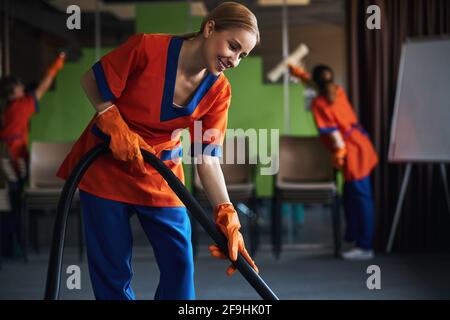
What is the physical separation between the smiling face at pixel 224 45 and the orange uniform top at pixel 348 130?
275cm

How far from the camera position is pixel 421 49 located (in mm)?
4148

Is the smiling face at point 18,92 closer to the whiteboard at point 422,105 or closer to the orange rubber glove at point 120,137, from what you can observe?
the whiteboard at point 422,105

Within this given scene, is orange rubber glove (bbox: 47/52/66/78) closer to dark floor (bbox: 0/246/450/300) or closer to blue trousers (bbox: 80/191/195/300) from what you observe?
dark floor (bbox: 0/246/450/300)

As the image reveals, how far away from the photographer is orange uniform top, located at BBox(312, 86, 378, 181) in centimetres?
431

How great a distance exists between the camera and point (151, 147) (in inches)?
71.0

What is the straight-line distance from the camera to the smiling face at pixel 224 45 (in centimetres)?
158

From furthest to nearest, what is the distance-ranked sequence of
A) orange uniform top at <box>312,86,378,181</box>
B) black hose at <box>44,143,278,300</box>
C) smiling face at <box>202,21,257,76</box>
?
orange uniform top at <box>312,86,378,181</box> → smiling face at <box>202,21,257,76</box> → black hose at <box>44,143,278,300</box>

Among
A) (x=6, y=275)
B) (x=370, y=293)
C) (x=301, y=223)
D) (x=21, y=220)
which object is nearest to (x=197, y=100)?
(x=370, y=293)

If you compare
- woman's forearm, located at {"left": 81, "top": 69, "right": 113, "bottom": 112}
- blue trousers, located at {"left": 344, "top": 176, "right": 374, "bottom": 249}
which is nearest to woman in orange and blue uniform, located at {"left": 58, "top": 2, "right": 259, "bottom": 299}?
woman's forearm, located at {"left": 81, "top": 69, "right": 113, "bottom": 112}

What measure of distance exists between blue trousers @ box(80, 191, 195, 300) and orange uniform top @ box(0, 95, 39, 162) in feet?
9.38

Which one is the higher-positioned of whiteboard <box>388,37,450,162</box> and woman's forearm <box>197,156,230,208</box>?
whiteboard <box>388,37,450,162</box>

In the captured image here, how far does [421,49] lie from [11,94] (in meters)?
2.70

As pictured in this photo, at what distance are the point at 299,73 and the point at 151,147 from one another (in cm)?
305
